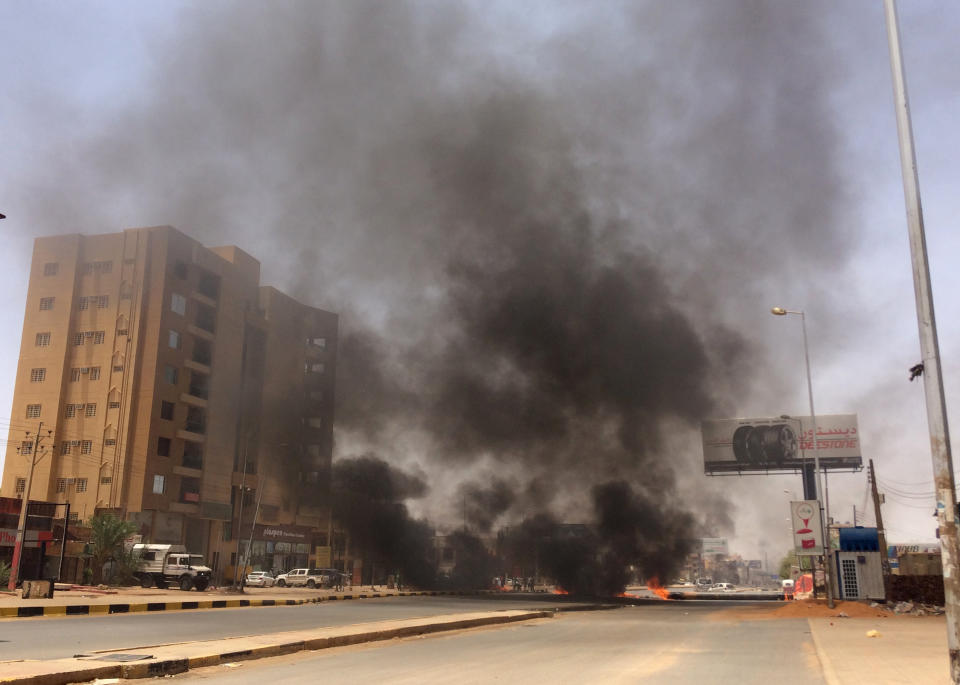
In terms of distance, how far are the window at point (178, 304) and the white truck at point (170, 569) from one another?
88.0 feet

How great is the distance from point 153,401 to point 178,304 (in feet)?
28.3

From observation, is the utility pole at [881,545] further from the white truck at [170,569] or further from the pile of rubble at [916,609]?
the white truck at [170,569]

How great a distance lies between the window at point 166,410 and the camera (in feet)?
208

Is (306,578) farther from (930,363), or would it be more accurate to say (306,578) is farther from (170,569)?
(930,363)

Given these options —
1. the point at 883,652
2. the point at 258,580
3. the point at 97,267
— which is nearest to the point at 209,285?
the point at 97,267

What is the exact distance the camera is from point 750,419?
5838 cm

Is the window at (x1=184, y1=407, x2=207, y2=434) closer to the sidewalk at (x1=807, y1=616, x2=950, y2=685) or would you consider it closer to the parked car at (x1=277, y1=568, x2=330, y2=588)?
the parked car at (x1=277, y1=568, x2=330, y2=588)

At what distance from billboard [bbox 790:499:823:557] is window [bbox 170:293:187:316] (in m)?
52.1

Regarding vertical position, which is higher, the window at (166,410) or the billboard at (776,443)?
the window at (166,410)

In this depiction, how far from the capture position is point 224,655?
37.1 feet

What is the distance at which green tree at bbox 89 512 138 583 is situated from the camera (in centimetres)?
4494

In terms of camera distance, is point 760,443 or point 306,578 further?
point 760,443

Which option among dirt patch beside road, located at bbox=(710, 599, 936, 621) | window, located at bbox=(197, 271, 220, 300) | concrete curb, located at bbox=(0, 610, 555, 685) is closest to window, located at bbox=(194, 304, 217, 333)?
window, located at bbox=(197, 271, 220, 300)

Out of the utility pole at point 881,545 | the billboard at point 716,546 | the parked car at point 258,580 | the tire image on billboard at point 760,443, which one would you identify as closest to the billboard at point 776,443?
the tire image on billboard at point 760,443
